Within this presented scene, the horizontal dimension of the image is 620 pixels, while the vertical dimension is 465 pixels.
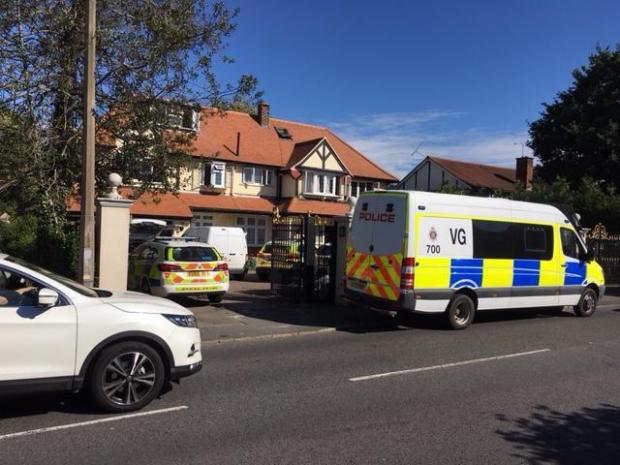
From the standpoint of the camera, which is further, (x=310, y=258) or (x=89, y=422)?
(x=310, y=258)

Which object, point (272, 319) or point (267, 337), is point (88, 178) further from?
point (272, 319)

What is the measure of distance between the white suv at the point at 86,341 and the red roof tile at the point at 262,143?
26.1 meters

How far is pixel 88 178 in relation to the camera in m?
9.30

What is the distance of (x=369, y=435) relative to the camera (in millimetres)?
4984

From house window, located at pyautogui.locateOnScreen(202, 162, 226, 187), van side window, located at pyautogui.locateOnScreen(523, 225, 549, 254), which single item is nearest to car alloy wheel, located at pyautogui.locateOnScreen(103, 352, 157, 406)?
Answer: van side window, located at pyautogui.locateOnScreen(523, 225, 549, 254)

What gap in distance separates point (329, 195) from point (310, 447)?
103 ft

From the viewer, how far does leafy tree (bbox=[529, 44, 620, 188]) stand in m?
30.5

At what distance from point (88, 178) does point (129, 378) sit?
4848mm

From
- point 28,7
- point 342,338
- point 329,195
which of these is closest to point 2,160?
point 28,7

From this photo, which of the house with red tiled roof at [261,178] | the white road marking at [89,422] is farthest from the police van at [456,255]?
the house with red tiled roof at [261,178]

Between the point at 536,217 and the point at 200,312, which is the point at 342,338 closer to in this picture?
the point at 200,312

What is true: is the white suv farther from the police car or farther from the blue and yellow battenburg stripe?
the police car

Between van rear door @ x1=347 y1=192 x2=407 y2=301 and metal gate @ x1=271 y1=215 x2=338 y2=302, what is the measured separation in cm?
211

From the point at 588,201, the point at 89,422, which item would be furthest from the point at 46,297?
the point at 588,201
